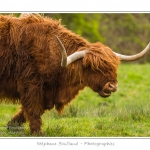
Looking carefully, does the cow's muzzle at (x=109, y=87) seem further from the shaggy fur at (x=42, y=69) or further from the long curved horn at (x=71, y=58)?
the long curved horn at (x=71, y=58)

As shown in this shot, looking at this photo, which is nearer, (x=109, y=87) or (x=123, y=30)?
(x=109, y=87)

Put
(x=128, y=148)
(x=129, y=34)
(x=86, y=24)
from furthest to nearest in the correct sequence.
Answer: (x=129, y=34) < (x=86, y=24) < (x=128, y=148)

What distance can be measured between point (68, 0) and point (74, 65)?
1.58 m

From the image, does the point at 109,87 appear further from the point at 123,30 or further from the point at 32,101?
the point at 123,30

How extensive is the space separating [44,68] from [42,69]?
34mm

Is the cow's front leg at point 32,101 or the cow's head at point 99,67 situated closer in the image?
the cow's head at point 99,67

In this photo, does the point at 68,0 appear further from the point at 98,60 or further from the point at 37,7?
the point at 98,60

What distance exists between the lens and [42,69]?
629cm

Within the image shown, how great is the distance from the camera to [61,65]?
20.0 feet

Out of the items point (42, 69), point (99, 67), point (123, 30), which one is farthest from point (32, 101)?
point (123, 30)

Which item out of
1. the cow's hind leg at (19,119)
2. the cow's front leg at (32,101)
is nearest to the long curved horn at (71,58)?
the cow's front leg at (32,101)

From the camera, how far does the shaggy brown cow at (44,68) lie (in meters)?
6.22

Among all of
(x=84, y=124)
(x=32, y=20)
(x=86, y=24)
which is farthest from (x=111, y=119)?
(x=86, y=24)

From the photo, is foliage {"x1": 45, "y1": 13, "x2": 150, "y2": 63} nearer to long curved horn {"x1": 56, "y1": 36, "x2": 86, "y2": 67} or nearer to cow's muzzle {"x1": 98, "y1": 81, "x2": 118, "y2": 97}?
long curved horn {"x1": 56, "y1": 36, "x2": 86, "y2": 67}
